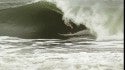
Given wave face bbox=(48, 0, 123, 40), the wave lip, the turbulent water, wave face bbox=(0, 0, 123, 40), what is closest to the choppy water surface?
the turbulent water

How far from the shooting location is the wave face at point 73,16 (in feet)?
25.8

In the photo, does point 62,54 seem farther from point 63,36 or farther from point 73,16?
point 73,16

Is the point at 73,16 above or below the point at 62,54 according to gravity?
above

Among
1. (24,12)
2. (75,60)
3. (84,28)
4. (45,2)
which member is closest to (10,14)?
(24,12)

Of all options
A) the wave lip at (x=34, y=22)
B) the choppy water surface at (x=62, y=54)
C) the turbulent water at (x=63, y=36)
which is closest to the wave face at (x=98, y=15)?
the turbulent water at (x=63, y=36)

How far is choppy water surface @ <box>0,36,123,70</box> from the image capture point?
6184 millimetres

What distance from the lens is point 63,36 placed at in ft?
27.0

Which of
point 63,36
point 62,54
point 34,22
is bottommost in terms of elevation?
point 62,54

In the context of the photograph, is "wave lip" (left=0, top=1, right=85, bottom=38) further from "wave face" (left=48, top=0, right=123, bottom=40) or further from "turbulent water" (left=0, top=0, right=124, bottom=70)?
"wave face" (left=48, top=0, right=123, bottom=40)

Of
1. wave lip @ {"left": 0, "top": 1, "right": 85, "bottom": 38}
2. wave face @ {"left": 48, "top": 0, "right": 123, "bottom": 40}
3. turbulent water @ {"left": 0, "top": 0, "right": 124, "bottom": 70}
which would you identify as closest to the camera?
turbulent water @ {"left": 0, "top": 0, "right": 124, "bottom": 70}

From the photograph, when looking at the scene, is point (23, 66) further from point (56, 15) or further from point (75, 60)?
point (56, 15)

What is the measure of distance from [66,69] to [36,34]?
106 inches

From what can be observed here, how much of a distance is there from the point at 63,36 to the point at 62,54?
1460mm

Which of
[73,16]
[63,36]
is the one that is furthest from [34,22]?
[63,36]
